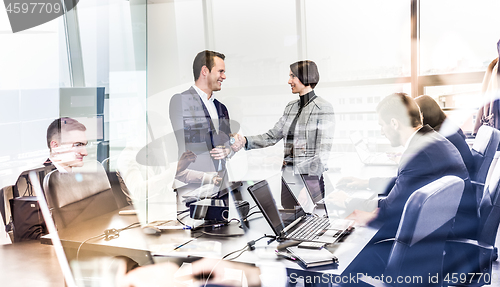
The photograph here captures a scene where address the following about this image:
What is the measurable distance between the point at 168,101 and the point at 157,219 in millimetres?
1411

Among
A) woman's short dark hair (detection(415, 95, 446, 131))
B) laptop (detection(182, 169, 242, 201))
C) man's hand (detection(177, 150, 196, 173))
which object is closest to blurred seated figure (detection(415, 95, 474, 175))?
woman's short dark hair (detection(415, 95, 446, 131))

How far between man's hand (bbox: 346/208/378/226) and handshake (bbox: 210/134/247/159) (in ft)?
4.40

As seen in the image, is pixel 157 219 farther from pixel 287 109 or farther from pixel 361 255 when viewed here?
pixel 287 109

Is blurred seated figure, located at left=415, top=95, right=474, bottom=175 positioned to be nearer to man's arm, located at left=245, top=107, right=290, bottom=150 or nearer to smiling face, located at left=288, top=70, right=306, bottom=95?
smiling face, located at left=288, top=70, right=306, bottom=95

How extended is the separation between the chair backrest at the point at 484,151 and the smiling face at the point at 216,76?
6.10 ft

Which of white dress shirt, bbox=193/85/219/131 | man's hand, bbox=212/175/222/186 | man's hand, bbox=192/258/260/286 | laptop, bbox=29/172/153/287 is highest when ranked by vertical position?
white dress shirt, bbox=193/85/219/131

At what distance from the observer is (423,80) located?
2.93 m

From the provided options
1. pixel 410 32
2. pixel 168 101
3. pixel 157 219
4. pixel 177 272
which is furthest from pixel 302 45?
pixel 177 272

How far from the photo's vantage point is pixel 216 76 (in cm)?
268

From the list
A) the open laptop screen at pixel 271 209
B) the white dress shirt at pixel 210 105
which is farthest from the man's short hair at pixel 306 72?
the open laptop screen at pixel 271 209

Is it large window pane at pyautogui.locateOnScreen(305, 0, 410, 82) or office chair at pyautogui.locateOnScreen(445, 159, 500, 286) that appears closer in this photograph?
office chair at pyautogui.locateOnScreen(445, 159, 500, 286)

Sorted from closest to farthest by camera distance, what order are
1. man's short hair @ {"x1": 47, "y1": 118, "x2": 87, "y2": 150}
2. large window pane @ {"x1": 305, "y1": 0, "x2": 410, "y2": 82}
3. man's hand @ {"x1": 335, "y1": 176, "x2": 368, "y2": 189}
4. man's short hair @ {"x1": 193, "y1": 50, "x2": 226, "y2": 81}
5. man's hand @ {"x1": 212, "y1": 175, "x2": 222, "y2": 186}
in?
man's hand @ {"x1": 335, "y1": 176, "x2": 368, "y2": 189}
man's hand @ {"x1": 212, "y1": 175, "x2": 222, "y2": 186}
man's short hair @ {"x1": 47, "y1": 118, "x2": 87, "y2": 150}
man's short hair @ {"x1": 193, "y1": 50, "x2": 226, "y2": 81}
large window pane @ {"x1": 305, "y1": 0, "x2": 410, "y2": 82}

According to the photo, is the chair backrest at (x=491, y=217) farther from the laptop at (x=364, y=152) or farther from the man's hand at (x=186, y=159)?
the man's hand at (x=186, y=159)

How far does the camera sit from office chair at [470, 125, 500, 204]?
2.14 m
